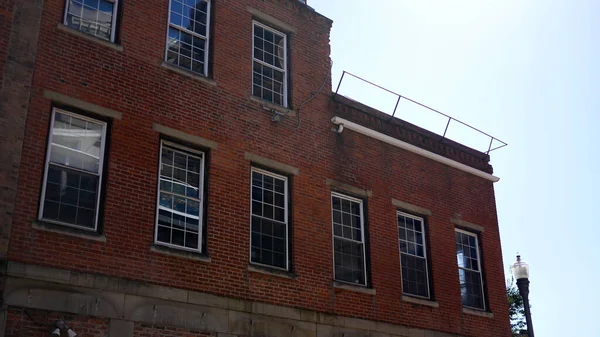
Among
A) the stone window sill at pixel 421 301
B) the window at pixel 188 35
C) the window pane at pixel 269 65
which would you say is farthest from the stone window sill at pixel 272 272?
the window at pixel 188 35

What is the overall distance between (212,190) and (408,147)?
21.3 feet

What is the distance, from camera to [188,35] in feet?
50.6

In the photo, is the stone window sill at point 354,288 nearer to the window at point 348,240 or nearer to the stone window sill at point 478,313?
the window at point 348,240

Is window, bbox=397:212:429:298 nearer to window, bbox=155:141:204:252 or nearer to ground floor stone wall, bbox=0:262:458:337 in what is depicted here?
ground floor stone wall, bbox=0:262:458:337

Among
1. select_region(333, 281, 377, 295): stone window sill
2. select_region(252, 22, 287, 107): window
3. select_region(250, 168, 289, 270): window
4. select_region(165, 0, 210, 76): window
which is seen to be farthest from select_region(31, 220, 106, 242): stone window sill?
select_region(333, 281, 377, 295): stone window sill

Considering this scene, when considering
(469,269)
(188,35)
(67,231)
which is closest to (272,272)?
(67,231)

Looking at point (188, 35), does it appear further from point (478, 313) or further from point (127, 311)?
point (478, 313)

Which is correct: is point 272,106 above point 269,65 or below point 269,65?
below

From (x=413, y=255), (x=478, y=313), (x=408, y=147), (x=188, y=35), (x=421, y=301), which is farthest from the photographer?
(x=408, y=147)

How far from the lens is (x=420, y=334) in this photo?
17.0 meters

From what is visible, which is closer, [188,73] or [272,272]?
[272,272]

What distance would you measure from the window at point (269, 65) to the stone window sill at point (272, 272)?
395 cm

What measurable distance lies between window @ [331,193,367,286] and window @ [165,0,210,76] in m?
4.29

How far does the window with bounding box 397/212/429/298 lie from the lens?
17.7 meters
